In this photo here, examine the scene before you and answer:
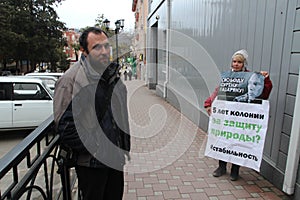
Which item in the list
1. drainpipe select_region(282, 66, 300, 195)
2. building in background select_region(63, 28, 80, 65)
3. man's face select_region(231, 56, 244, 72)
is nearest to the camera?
drainpipe select_region(282, 66, 300, 195)

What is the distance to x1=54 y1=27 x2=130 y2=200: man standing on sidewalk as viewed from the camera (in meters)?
1.58

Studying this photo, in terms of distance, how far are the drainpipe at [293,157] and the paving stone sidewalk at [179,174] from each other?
238 millimetres

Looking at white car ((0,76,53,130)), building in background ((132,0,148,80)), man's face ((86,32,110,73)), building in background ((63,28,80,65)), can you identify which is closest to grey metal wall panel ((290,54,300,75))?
man's face ((86,32,110,73))

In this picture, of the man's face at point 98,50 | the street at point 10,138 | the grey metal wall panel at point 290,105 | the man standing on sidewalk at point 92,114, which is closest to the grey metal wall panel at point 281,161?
the grey metal wall panel at point 290,105

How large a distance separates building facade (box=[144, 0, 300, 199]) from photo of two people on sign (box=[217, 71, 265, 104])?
0.34m

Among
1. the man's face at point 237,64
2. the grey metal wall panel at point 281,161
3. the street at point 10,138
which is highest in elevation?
the man's face at point 237,64

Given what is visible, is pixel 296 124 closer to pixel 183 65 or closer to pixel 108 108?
pixel 108 108

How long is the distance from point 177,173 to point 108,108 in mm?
2127

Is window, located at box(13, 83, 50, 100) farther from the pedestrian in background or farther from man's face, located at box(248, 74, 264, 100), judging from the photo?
man's face, located at box(248, 74, 264, 100)

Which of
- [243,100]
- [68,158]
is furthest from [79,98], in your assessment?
[243,100]

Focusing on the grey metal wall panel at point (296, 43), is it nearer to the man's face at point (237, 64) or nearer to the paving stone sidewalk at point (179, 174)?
the man's face at point (237, 64)

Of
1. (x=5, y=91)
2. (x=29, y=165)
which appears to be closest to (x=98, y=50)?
(x=29, y=165)

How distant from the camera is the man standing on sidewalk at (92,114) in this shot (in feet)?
5.20

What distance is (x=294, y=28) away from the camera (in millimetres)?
2721
